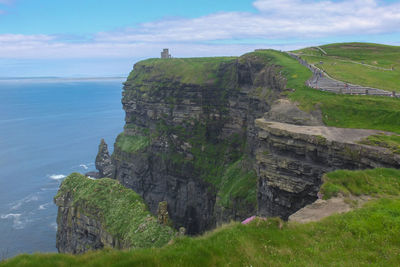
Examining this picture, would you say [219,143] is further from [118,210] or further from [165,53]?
[165,53]

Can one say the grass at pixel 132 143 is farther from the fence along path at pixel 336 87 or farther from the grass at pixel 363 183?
the grass at pixel 363 183

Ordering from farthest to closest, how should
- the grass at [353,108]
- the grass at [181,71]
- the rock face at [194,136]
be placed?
the grass at [181,71], the rock face at [194,136], the grass at [353,108]

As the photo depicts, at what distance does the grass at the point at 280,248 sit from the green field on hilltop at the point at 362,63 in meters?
32.2

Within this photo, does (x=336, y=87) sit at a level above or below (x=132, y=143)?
above

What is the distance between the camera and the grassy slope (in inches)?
490

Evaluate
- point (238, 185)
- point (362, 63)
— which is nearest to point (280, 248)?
point (238, 185)

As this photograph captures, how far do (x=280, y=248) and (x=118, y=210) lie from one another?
2421 centimetres

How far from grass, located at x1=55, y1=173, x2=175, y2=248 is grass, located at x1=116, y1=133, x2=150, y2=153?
37996 millimetres

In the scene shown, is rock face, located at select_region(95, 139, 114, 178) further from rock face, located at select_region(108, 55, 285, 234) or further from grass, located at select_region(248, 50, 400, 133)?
grass, located at select_region(248, 50, 400, 133)

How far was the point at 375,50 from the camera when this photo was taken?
77.4 meters

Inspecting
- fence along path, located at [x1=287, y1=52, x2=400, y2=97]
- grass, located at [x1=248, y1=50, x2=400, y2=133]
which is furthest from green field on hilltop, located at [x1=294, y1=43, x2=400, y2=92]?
grass, located at [x1=248, y1=50, x2=400, y2=133]

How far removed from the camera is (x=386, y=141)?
24.7m

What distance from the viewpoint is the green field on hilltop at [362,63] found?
152ft

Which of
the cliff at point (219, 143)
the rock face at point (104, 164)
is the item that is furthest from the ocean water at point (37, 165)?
the cliff at point (219, 143)
